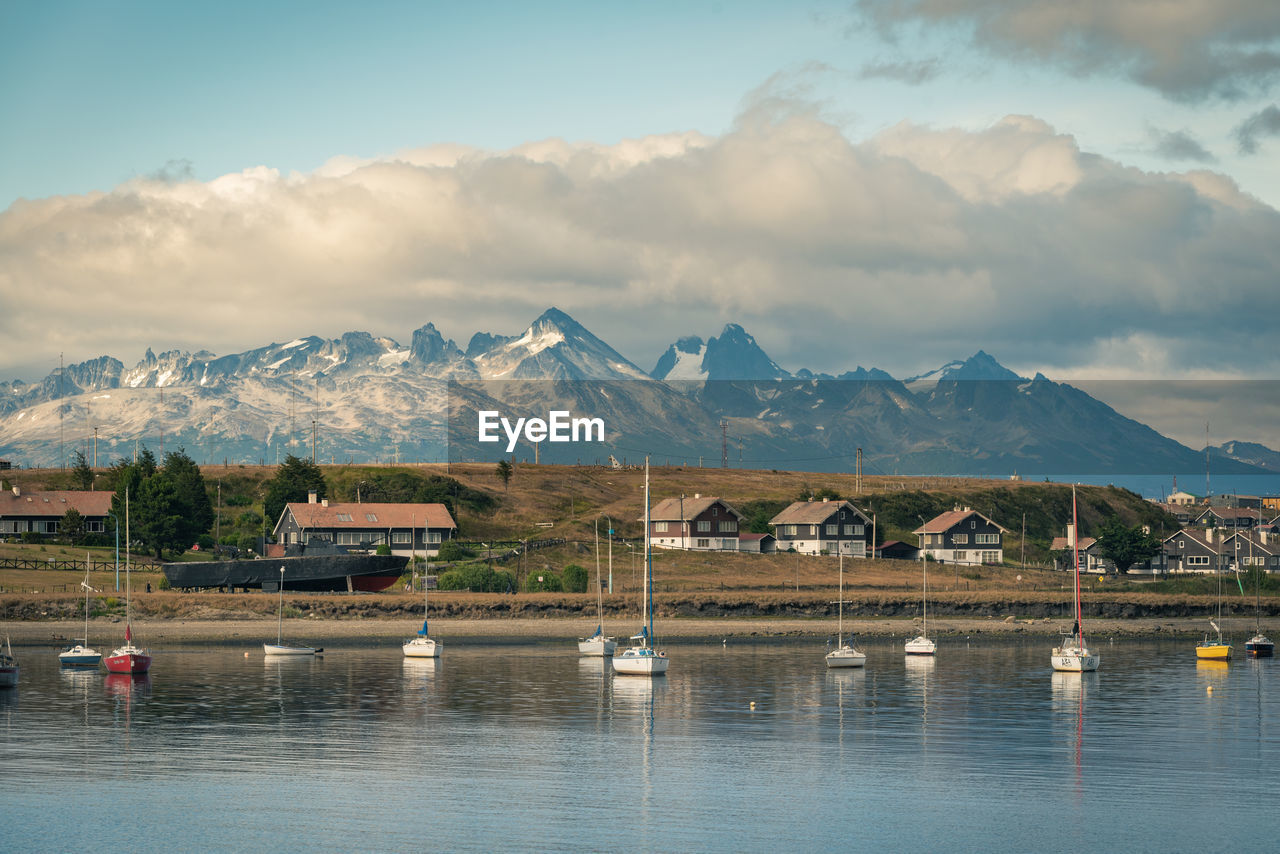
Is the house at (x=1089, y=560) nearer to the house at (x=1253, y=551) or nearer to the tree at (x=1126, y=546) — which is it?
the tree at (x=1126, y=546)

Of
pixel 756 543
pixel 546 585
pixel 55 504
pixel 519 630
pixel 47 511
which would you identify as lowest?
pixel 519 630

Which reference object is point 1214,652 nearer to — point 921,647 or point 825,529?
point 921,647

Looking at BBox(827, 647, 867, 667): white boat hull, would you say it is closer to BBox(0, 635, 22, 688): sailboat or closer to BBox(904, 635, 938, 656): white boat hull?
BBox(904, 635, 938, 656): white boat hull

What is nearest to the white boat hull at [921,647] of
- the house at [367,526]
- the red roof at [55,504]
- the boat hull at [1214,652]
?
the boat hull at [1214,652]

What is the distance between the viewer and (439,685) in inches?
3344

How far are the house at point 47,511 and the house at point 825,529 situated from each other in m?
88.1

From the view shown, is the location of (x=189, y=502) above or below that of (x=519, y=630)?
above

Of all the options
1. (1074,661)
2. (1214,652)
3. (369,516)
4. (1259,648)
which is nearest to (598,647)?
(1074,661)

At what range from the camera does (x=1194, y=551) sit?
182000mm

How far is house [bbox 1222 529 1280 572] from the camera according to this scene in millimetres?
175500

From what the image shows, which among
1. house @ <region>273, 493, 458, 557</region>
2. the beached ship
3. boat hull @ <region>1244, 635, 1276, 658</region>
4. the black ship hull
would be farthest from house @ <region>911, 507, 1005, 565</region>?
the black ship hull

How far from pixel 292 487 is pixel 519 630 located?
62333 mm

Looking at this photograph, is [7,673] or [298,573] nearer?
[7,673]

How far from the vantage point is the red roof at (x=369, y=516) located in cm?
15375
